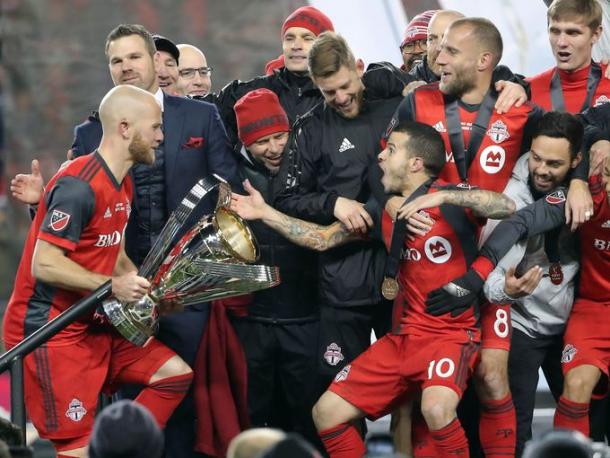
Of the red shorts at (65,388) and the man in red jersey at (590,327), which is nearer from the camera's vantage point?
the red shorts at (65,388)

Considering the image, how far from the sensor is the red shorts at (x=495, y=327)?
5.44 metres

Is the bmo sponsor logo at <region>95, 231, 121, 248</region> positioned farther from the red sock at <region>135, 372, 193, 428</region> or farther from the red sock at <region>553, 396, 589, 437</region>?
the red sock at <region>553, 396, 589, 437</region>

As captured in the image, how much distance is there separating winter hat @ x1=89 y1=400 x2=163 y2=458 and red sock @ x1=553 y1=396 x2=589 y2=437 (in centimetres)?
242

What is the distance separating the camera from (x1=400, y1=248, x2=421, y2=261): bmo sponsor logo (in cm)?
533

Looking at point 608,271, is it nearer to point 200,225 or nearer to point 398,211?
point 398,211

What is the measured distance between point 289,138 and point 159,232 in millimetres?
687

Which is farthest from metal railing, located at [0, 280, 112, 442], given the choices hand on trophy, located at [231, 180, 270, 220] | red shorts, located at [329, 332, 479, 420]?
red shorts, located at [329, 332, 479, 420]

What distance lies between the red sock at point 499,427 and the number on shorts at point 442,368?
36cm

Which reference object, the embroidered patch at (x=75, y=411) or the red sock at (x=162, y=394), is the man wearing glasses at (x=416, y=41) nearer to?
the red sock at (x=162, y=394)

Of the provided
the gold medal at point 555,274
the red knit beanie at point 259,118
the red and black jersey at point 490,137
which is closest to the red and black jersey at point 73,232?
the red knit beanie at point 259,118

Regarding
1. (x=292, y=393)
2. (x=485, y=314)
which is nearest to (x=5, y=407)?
(x=292, y=393)

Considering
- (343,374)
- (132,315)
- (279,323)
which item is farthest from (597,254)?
(132,315)

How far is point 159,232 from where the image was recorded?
19.2ft

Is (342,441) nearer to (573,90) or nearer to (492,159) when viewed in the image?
(492,159)
